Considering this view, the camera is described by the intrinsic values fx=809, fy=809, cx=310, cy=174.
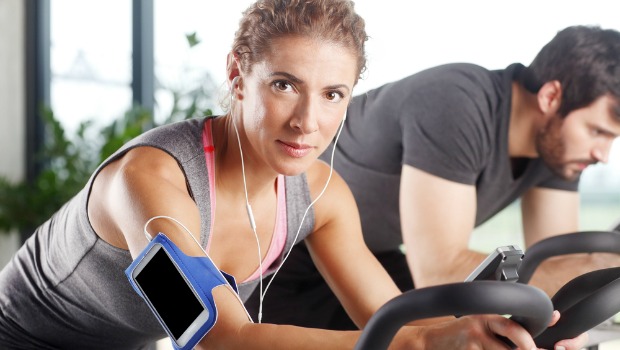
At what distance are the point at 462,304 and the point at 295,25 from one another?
0.59 meters

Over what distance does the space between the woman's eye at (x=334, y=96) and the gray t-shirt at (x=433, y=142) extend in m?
0.55

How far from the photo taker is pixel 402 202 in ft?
6.12

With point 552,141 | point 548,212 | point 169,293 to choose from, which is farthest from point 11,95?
point 169,293

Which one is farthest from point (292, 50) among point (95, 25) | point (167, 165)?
point (95, 25)

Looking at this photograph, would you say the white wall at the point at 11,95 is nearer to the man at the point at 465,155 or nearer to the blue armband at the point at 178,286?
the man at the point at 465,155

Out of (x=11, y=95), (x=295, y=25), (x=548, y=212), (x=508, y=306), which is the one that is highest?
(x=295, y=25)

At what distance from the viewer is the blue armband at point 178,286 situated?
1.08m

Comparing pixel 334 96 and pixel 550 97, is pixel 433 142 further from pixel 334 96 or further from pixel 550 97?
pixel 334 96

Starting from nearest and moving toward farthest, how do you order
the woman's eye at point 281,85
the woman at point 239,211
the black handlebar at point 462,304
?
the black handlebar at point 462,304, the woman at point 239,211, the woman's eye at point 281,85

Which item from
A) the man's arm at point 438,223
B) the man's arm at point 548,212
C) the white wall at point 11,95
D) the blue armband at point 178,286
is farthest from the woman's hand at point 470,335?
the white wall at point 11,95

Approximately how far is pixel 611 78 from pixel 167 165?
3.94 feet

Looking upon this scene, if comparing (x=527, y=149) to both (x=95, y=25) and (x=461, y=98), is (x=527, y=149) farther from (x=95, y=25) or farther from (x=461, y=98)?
(x=95, y=25)

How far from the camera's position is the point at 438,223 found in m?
1.82

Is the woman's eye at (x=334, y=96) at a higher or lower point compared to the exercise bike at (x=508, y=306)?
higher
